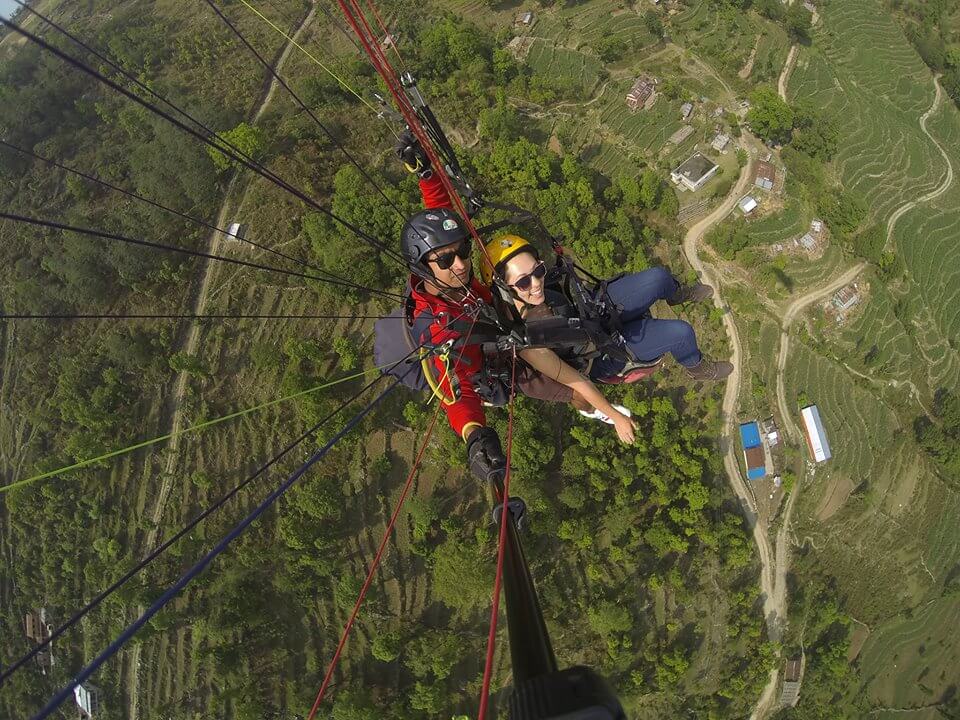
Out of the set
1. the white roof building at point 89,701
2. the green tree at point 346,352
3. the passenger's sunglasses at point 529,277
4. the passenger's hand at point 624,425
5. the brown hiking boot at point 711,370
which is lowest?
the white roof building at point 89,701

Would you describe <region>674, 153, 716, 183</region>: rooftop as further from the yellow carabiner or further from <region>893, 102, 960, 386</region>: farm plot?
the yellow carabiner

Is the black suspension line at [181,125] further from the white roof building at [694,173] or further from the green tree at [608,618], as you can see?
the white roof building at [694,173]

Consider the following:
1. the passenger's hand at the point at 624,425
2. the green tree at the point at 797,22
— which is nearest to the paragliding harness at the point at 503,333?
the passenger's hand at the point at 624,425

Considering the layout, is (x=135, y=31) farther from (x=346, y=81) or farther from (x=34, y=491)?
(x=34, y=491)

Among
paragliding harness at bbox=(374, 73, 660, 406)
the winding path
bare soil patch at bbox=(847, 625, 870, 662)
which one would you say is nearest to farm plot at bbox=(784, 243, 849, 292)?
the winding path

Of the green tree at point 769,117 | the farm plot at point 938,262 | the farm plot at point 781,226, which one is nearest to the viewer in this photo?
the farm plot at point 781,226

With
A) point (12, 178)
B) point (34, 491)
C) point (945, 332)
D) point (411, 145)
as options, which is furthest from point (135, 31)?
point (945, 332)

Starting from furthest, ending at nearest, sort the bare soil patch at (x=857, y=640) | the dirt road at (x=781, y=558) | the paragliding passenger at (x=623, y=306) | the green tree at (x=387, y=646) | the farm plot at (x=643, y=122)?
the farm plot at (x=643, y=122), the bare soil patch at (x=857, y=640), the dirt road at (x=781, y=558), the green tree at (x=387, y=646), the paragliding passenger at (x=623, y=306)
